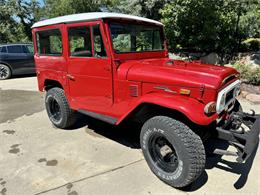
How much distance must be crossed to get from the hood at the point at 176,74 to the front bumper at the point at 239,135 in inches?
21.6

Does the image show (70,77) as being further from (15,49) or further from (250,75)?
(15,49)

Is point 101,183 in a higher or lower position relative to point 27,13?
lower

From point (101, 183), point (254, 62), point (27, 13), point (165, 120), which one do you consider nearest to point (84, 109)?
point (101, 183)

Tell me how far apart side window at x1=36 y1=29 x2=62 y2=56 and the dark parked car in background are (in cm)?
650

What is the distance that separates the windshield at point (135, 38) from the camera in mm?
3795

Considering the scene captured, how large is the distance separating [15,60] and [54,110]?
6750 mm

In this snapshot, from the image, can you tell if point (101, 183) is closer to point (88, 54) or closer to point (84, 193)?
point (84, 193)

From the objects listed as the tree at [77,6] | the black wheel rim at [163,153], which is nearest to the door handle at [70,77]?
the black wheel rim at [163,153]

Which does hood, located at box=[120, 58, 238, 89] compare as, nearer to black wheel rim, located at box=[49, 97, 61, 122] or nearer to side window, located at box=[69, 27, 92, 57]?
side window, located at box=[69, 27, 92, 57]

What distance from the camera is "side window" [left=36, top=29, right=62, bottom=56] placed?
4534mm

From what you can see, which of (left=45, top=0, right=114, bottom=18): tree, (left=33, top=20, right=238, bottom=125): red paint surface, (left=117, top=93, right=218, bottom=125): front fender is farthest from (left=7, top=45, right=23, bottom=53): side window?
(left=117, top=93, right=218, bottom=125): front fender

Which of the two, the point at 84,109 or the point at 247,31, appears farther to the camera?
the point at 247,31

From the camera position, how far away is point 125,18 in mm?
3879

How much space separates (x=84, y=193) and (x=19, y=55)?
9.29 meters
